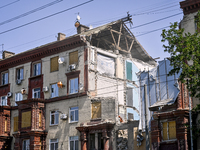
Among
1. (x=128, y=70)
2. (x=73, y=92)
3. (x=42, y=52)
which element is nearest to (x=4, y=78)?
(x=42, y=52)

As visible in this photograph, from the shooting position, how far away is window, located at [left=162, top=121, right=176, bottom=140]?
3005cm

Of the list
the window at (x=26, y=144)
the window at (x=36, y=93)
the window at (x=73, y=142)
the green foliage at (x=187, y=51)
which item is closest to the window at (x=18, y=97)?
the window at (x=36, y=93)

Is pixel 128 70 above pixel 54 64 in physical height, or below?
Answer: below

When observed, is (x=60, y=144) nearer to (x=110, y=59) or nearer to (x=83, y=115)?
(x=83, y=115)

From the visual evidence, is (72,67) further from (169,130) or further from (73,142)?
(169,130)

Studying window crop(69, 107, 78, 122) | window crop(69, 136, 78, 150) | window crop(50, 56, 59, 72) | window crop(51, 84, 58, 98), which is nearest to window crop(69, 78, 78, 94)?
window crop(69, 107, 78, 122)

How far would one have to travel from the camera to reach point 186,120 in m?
29.1

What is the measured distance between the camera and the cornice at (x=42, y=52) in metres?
40.2

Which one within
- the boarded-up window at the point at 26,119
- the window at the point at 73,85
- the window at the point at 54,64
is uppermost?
the window at the point at 54,64

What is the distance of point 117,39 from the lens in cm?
4516

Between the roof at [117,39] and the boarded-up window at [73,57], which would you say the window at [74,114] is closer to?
the boarded-up window at [73,57]

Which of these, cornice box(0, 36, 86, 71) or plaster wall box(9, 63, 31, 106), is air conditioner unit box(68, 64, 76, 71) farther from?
plaster wall box(9, 63, 31, 106)

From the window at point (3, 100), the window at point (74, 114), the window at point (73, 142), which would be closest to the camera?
the window at point (73, 142)

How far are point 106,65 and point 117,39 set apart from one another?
5308mm
